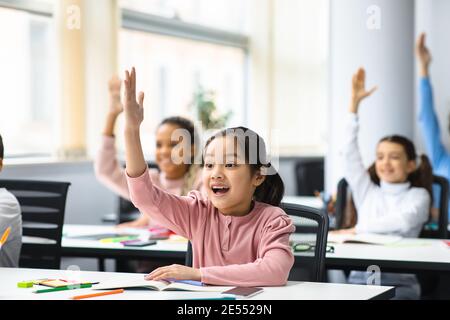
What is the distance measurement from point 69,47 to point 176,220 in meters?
3.27

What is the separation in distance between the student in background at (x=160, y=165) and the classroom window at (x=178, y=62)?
201 centimetres

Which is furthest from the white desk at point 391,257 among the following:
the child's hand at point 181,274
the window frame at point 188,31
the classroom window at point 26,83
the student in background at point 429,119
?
the window frame at point 188,31

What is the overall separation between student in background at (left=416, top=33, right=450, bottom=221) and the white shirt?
2860 mm

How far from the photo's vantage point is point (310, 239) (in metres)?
2.64

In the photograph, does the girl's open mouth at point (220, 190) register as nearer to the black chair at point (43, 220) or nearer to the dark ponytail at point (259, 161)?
the dark ponytail at point (259, 161)

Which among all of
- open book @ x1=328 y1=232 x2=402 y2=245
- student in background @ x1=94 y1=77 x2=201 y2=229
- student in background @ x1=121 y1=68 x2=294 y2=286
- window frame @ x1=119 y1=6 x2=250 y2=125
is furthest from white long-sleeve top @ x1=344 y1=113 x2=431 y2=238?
window frame @ x1=119 y1=6 x2=250 y2=125

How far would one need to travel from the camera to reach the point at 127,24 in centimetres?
620

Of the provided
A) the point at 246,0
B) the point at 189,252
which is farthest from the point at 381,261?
the point at 246,0

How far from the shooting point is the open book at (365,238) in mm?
3331

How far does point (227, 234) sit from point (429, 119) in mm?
2821

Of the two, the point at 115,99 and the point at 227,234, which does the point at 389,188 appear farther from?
the point at 227,234

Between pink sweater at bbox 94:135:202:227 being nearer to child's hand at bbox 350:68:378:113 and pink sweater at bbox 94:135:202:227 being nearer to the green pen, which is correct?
child's hand at bbox 350:68:378:113

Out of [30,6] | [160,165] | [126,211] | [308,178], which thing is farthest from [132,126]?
[308,178]

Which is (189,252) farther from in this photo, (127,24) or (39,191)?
(127,24)
